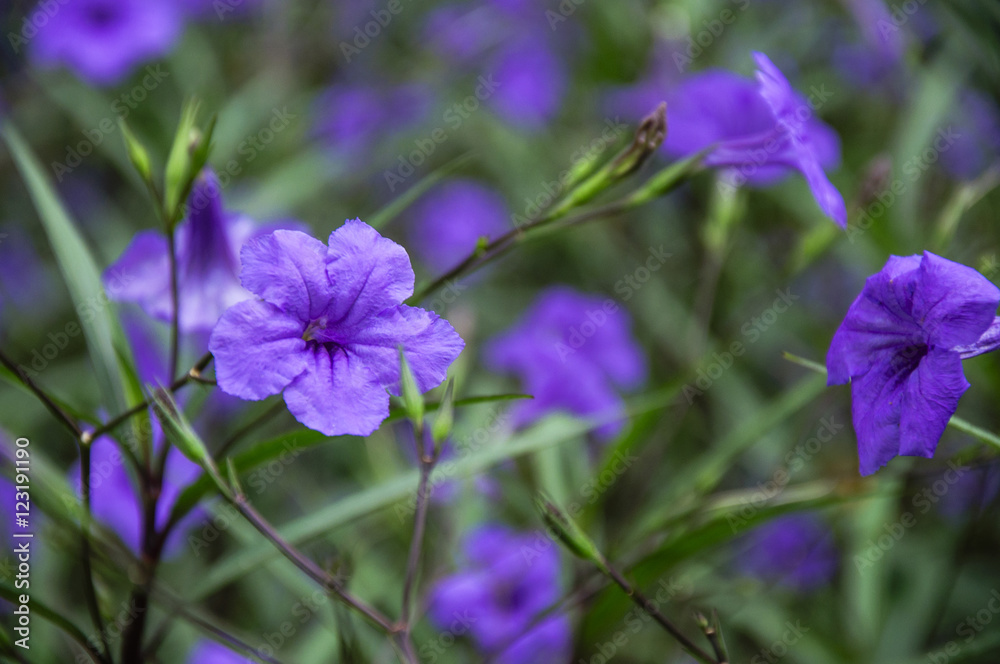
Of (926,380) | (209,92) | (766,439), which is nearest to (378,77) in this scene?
(209,92)

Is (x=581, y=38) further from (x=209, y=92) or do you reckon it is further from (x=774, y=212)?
(x=209, y=92)

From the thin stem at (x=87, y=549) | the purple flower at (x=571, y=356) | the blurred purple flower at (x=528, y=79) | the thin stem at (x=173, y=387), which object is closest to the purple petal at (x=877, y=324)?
the thin stem at (x=173, y=387)

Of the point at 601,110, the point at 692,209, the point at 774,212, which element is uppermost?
the point at 601,110

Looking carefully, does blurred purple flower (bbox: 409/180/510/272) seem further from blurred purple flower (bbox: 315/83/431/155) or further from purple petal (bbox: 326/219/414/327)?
purple petal (bbox: 326/219/414/327)

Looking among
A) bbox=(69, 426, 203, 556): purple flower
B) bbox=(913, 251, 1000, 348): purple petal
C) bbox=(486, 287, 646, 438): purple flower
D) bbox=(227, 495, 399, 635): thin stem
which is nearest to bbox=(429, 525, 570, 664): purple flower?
bbox=(486, 287, 646, 438): purple flower

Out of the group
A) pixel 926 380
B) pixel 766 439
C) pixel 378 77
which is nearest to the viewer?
pixel 926 380

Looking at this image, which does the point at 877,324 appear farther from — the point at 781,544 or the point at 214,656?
the point at 781,544
